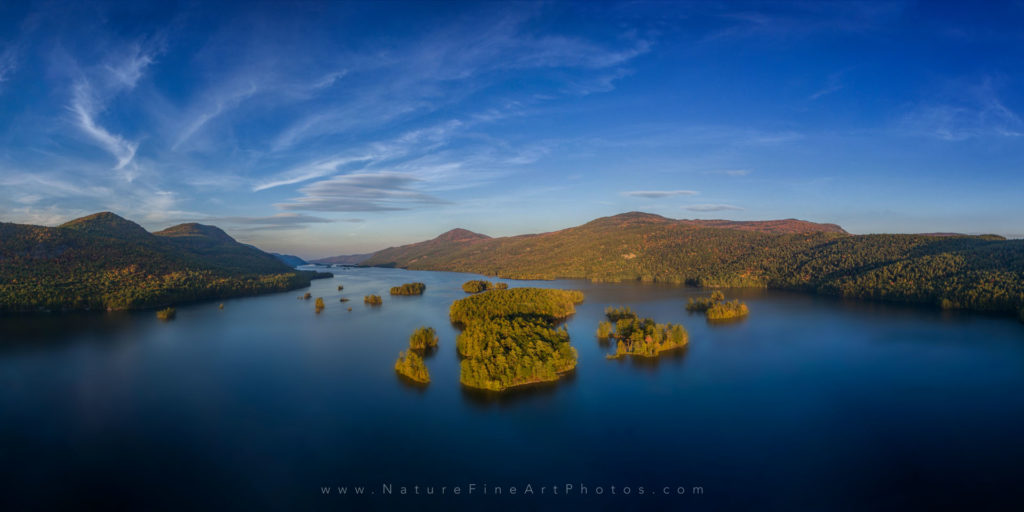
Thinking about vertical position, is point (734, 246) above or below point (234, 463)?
above

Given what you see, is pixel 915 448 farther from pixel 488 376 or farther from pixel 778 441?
pixel 488 376

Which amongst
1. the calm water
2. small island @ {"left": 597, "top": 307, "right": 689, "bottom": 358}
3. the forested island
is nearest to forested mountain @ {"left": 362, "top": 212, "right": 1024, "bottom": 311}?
the calm water

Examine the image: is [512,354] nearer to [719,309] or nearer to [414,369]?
[414,369]

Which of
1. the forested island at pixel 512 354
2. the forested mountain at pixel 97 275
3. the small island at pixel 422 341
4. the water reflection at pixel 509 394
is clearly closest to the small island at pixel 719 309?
the forested island at pixel 512 354

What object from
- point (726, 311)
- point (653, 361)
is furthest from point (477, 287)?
point (653, 361)

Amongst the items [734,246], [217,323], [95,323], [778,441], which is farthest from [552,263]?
[778,441]

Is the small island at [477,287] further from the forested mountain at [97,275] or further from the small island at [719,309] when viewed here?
the small island at [719,309]

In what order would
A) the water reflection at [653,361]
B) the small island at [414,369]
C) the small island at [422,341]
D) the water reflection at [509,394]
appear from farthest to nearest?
1. the small island at [422,341]
2. the water reflection at [653,361]
3. the small island at [414,369]
4. the water reflection at [509,394]
